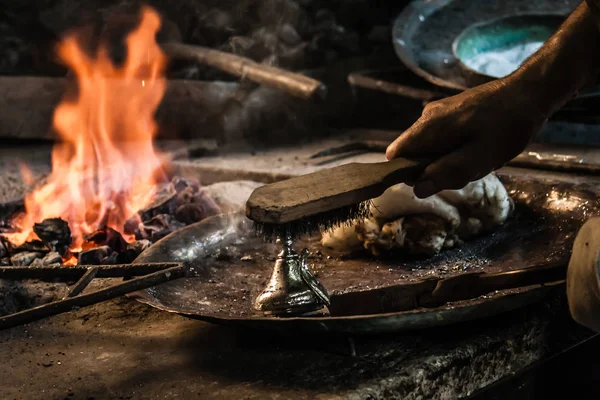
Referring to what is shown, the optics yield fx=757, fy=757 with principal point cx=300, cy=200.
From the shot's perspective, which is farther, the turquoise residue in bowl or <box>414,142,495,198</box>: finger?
the turquoise residue in bowl

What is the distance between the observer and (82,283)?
8.11 feet

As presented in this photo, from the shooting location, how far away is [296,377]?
222cm

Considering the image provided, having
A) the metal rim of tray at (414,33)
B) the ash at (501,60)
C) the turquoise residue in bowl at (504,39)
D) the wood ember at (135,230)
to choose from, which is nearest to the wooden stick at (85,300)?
the wood ember at (135,230)

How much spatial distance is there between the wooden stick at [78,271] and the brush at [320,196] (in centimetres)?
43

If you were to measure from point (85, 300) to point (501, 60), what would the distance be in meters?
4.09

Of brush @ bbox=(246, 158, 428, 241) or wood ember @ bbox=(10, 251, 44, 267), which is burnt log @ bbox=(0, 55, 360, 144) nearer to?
wood ember @ bbox=(10, 251, 44, 267)

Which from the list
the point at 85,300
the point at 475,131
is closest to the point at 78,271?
the point at 85,300

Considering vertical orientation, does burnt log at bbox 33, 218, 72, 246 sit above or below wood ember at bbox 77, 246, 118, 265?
above

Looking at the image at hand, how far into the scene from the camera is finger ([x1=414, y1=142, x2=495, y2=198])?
2.55m

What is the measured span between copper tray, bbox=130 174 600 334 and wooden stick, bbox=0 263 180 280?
9 cm

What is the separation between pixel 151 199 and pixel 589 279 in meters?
2.71

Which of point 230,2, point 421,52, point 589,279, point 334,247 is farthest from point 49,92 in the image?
point 589,279

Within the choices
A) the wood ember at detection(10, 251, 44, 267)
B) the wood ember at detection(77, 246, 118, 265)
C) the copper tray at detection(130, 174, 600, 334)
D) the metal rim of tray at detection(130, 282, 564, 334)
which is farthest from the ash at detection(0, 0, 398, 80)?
the metal rim of tray at detection(130, 282, 564, 334)

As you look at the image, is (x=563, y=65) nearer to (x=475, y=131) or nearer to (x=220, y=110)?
(x=475, y=131)
